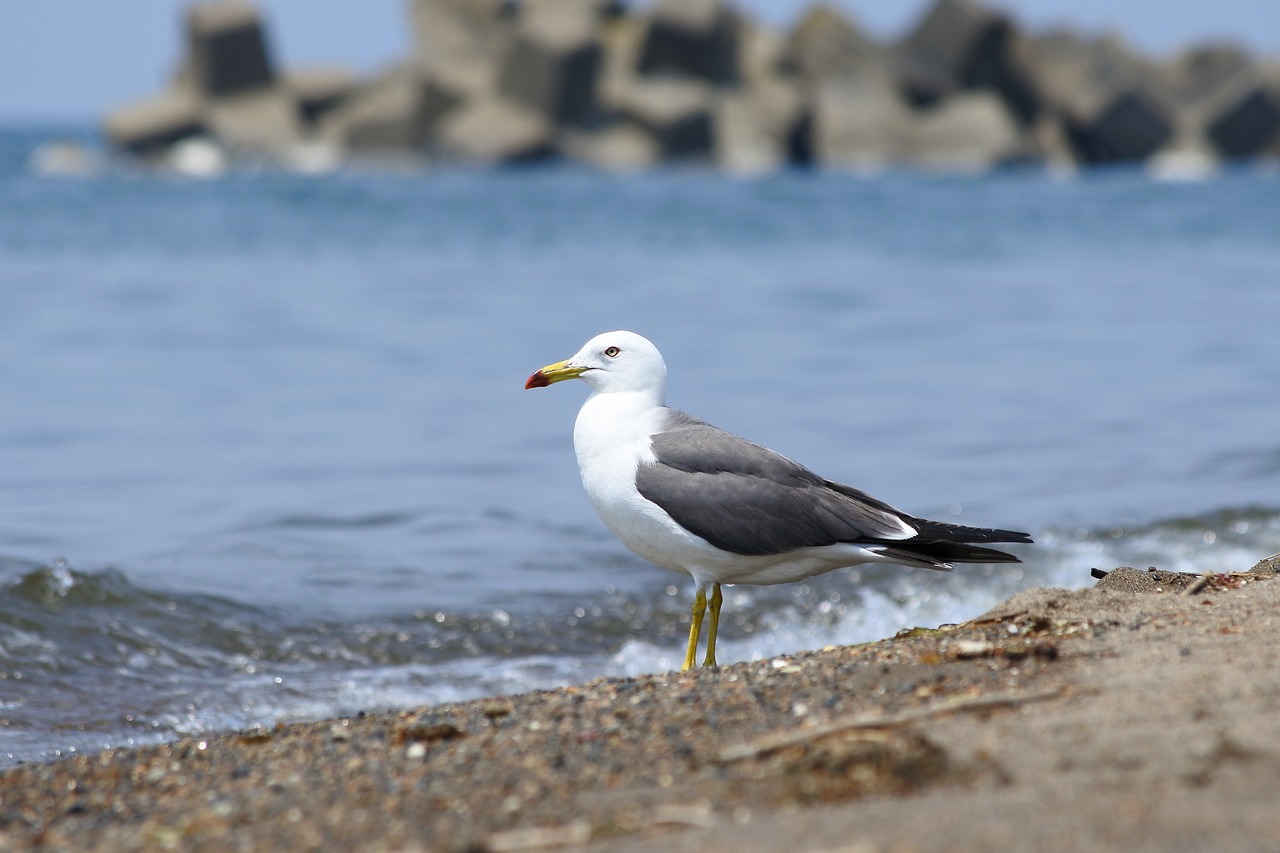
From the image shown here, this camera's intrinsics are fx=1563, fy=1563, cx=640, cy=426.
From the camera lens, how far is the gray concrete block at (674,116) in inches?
2298

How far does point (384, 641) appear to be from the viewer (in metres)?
6.68

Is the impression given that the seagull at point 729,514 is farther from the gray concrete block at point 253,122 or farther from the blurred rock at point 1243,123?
the blurred rock at point 1243,123

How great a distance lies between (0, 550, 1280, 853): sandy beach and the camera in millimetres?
2824

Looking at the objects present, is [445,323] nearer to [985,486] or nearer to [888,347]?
[888,347]

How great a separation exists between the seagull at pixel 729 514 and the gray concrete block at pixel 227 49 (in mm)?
56621

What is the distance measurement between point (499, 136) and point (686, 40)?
8.63 metres

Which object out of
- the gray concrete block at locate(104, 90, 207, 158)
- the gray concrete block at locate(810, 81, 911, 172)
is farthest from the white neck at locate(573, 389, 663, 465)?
the gray concrete block at locate(104, 90, 207, 158)

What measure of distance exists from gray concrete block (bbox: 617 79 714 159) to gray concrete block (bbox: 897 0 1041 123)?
8.62m

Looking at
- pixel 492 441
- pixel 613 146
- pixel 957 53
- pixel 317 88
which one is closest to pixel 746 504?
pixel 492 441

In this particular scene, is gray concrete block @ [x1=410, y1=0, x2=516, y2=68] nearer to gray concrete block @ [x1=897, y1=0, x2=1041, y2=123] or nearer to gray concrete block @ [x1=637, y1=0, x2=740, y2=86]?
gray concrete block @ [x1=637, y1=0, x2=740, y2=86]

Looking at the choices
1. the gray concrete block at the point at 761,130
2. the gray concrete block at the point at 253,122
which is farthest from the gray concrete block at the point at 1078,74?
the gray concrete block at the point at 253,122

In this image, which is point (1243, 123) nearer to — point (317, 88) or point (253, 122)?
point (317, 88)

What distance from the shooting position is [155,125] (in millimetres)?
60688

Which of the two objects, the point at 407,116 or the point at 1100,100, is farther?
the point at 1100,100
